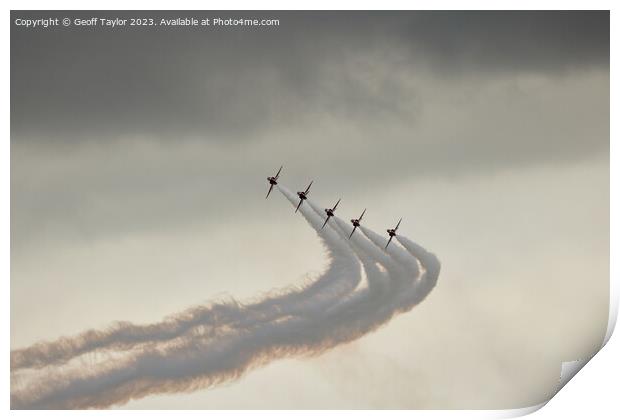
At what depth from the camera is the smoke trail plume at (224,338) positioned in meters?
41.8

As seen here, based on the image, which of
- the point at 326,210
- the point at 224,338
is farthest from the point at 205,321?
the point at 326,210

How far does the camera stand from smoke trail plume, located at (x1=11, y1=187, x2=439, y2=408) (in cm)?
4184

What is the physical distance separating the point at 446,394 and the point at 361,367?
3141 millimetres

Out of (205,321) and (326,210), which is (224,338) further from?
(326,210)

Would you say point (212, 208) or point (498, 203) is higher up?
point (212, 208)

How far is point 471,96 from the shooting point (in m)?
42.3

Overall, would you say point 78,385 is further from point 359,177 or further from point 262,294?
point 359,177

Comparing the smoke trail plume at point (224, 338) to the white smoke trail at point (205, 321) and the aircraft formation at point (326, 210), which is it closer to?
the white smoke trail at point (205, 321)

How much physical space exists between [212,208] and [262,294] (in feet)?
11.6

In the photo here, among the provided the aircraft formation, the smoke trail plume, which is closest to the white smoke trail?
the smoke trail plume

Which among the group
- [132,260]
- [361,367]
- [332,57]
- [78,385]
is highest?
[332,57]

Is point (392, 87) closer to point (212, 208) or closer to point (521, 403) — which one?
point (212, 208)

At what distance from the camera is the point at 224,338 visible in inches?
1679
